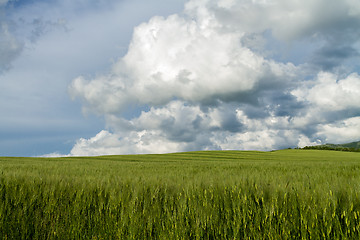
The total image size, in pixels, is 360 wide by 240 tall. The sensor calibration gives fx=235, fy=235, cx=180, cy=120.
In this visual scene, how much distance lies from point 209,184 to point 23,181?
357 cm

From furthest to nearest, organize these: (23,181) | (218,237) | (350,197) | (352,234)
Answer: (23,181)
(218,237)
(350,197)
(352,234)

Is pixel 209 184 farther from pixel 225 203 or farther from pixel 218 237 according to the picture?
pixel 218 237

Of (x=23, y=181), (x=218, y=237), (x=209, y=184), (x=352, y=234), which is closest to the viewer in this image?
(x=352, y=234)

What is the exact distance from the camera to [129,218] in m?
3.32

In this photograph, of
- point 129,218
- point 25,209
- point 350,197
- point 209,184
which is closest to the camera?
point 350,197

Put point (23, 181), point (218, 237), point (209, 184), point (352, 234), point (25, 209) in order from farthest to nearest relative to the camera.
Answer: point (23, 181) → point (25, 209) → point (209, 184) → point (218, 237) → point (352, 234)

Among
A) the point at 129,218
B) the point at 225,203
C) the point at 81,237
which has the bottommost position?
the point at 81,237

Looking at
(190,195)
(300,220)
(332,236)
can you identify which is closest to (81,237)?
(190,195)

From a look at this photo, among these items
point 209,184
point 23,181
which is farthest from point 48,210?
point 209,184

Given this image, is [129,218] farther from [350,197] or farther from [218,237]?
[350,197]

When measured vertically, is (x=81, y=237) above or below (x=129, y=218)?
below

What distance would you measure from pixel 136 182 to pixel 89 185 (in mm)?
805

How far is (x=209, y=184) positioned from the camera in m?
3.56

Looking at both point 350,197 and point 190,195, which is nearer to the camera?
point 350,197
